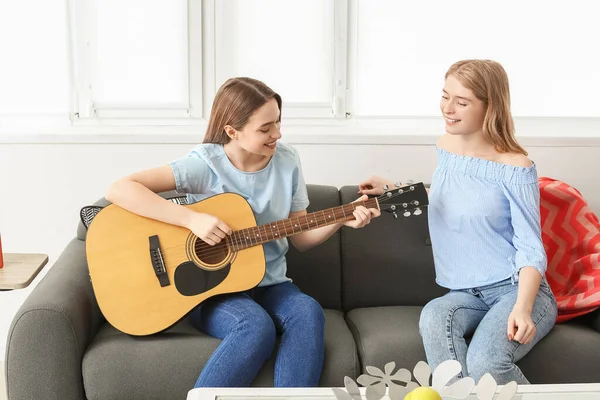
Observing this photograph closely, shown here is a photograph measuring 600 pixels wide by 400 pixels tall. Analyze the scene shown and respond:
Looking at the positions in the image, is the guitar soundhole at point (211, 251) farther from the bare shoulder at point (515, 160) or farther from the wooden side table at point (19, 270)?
the bare shoulder at point (515, 160)

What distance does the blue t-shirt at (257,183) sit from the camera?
2.23m

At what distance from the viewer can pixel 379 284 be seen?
2518 mm

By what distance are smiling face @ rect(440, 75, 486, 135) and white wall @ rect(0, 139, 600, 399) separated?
2.15 ft

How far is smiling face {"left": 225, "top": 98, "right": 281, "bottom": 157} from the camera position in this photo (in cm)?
218

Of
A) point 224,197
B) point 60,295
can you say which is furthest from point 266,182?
point 60,295

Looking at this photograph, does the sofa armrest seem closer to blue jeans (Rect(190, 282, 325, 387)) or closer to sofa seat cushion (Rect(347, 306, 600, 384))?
blue jeans (Rect(190, 282, 325, 387))

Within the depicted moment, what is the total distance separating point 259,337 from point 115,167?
111cm

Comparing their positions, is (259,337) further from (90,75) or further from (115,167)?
(90,75)

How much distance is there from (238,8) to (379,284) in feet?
3.66

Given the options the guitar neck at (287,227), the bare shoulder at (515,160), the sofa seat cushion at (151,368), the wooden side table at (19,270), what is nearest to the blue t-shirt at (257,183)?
the guitar neck at (287,227)

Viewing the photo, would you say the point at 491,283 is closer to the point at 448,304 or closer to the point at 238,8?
the point at 448,304

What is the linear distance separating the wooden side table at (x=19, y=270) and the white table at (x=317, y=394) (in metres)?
0.71

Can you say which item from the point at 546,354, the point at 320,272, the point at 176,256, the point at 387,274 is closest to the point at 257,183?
the point at 176,256

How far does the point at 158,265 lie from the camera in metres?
2.13
